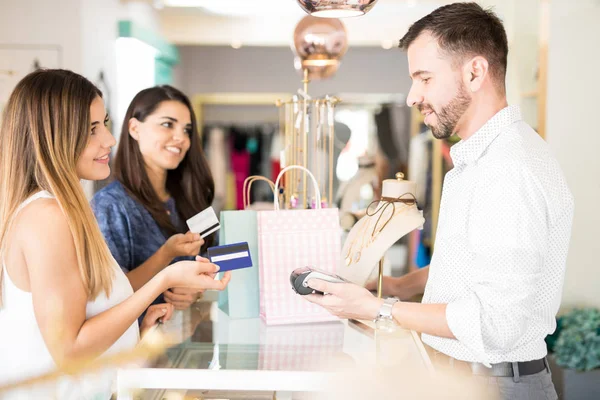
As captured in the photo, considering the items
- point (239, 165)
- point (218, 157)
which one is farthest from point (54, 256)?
point (239, 165)

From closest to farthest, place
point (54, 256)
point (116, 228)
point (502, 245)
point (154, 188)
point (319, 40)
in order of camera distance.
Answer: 1. point (502, 245)
2. point (54, 256)
3. point (116, 228)
4. point (154, 188)
5. point (319, 40)

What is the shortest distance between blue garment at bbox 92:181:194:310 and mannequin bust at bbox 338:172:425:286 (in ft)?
3.14

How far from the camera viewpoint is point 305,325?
5.90ft

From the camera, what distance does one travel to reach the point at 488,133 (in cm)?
151

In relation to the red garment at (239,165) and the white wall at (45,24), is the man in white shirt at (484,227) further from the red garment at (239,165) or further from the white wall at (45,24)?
the red garment at (239,165)

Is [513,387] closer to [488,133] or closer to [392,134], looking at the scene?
[488,133]

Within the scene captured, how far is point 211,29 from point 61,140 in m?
6.30

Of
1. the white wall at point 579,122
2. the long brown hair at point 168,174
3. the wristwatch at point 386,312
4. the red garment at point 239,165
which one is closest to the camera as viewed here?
the wristwatch at point 386,312

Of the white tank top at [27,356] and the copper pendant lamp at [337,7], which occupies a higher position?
the copper pendant lamp at [337,7]

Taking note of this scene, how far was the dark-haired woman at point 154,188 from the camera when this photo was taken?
2.46 m

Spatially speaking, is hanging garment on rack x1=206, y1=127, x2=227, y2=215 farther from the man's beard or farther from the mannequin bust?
the man's beard

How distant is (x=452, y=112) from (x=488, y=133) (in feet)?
0.35

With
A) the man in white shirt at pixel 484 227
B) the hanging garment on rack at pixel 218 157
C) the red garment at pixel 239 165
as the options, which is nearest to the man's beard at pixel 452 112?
the man in white shirt at pixel 484 227

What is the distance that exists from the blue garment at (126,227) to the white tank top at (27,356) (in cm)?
88
